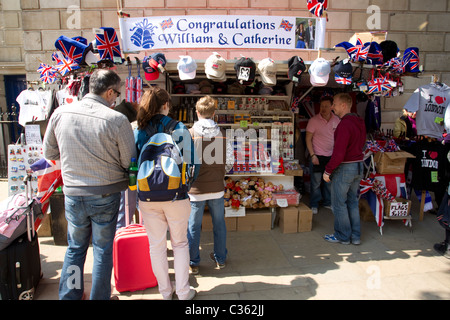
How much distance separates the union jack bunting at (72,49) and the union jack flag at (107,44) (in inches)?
11.8

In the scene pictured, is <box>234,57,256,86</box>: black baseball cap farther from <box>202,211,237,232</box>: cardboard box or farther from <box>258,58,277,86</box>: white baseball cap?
<box>202,211,237,232</box>: cardboard box

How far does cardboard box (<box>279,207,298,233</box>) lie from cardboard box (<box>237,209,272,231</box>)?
19 centimetres

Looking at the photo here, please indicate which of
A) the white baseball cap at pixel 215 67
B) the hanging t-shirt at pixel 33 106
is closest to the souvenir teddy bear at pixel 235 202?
the white baseball cap at pixel 215 67

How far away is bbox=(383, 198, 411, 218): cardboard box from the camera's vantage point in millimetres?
3932

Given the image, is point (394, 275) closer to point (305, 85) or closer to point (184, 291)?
point (184, 291)

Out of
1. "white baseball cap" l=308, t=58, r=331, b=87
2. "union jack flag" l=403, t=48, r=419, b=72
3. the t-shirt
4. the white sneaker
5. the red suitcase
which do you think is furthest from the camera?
the t-shirt

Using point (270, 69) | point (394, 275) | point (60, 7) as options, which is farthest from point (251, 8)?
point (394, 275)

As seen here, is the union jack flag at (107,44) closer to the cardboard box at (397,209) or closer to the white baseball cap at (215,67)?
the white baseball cap at (215,67)

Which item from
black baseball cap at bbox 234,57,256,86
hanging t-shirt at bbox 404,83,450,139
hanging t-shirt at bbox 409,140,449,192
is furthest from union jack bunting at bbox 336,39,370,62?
hanging t-shirt at bbox 409,140,449,192

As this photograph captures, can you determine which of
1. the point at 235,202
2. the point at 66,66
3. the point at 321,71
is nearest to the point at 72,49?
the point at 66,66

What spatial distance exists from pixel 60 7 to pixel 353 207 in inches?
247

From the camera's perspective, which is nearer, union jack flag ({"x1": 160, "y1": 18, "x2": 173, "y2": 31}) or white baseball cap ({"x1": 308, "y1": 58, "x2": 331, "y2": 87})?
white baseball cap ({"x1": 308, "y1": 58, "x2": 331, "y2": 87})

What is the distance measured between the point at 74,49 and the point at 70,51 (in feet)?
0.17

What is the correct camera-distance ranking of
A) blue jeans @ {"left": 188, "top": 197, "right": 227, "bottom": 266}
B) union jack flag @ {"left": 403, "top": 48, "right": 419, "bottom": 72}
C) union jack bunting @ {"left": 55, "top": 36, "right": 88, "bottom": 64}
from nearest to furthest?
blue jeans @ {"left": 188, "top": 197, "right": 227, "bottom": 266} → union jack bunting @ {"left": 55, "top": 36, "right": 88, "bottom": 64} → union jack flag @ {"left": 403, "top": 48, "right": 419, "bottom": 72}
